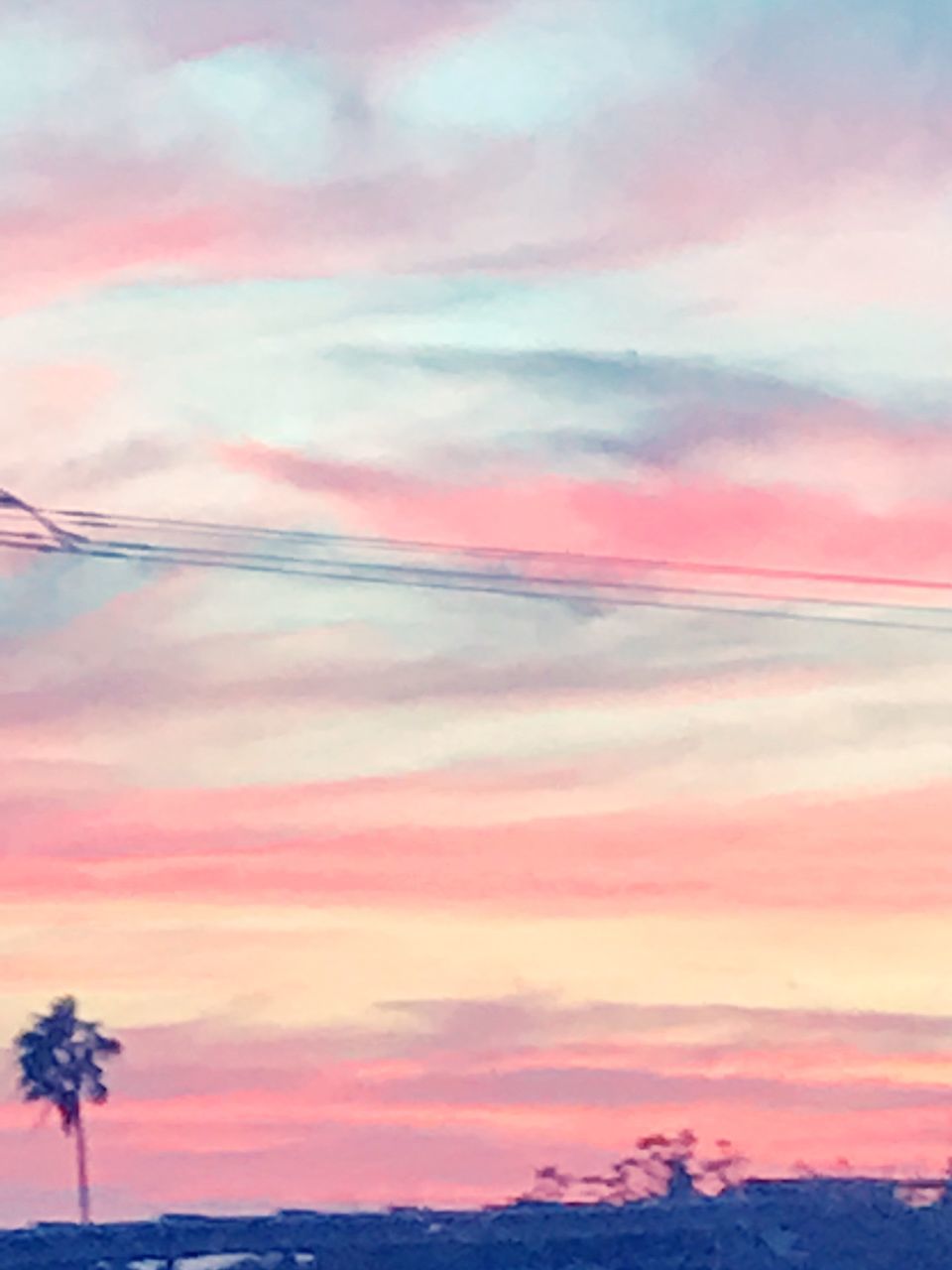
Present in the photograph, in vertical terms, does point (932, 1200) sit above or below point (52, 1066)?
below

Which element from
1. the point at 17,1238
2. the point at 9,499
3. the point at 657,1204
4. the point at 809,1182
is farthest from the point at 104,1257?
the point at 9,499

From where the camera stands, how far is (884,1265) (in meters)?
52.1

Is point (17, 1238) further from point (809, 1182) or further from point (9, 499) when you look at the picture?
point (9, 499)

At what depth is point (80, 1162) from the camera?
94938 mm

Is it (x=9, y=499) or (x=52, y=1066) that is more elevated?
(x=52, y=1066)

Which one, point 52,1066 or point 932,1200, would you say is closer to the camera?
point 932,1200

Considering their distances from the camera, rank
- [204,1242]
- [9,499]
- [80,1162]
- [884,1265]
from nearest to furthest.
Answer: [9,499] < [204,1242] < [884,1265] < [80,1162]

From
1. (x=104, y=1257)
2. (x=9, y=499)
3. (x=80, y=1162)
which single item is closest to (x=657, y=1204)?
(x=104, y=1257)

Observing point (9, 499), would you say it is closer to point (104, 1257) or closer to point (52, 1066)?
point (104, 1257)

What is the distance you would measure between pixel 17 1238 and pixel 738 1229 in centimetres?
1328

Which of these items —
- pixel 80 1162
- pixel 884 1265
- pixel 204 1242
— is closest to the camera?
pixel 204 1242

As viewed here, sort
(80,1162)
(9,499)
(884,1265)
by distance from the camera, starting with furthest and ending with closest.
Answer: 1. (80,1162)
2. (884,1265)
3. (9,499)

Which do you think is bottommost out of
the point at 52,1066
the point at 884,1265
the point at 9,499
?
the point at 884,1265

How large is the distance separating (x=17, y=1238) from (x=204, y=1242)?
3339 mm
